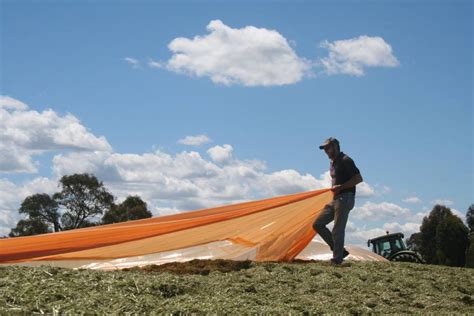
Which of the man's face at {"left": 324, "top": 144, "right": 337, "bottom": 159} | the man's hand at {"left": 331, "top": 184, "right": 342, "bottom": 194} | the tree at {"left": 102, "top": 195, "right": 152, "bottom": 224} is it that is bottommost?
the man's hand at {"left": 331, "top": 184, "right": 342, "bottom": 194}

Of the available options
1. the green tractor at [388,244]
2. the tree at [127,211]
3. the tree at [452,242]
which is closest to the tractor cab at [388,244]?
the green tractor at [388,244]

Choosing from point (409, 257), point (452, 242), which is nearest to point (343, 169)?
point (409, 257)

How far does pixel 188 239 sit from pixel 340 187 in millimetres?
2544

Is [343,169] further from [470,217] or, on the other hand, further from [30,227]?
[470,217]

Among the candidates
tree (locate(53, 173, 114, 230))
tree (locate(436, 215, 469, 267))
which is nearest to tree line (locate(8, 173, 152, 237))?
tree (locate(53, 173, 114, 230))

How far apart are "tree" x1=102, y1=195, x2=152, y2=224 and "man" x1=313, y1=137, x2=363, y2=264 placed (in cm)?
2241

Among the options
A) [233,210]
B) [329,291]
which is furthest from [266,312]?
[233,210]

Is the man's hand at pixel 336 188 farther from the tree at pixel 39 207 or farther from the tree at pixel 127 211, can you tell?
the tree at pixel 39 207

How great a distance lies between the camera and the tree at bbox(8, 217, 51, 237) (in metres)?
34.5

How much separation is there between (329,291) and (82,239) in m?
4.47

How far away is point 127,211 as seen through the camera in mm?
32656

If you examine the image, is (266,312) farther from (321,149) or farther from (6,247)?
(6,247)

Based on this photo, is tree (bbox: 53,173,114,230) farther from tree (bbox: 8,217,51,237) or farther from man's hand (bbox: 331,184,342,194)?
man's hand (bbox: 331,184,342,194)

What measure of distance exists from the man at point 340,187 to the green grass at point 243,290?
0.57 m
